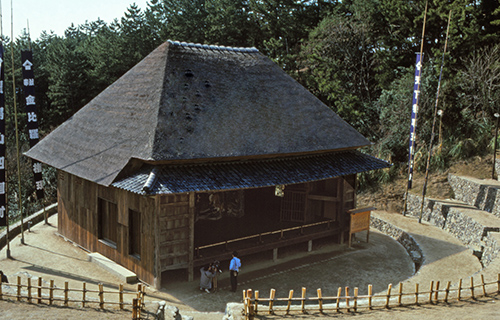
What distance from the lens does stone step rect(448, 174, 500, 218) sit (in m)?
20.1

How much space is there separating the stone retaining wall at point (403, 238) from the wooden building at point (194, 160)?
288 cm

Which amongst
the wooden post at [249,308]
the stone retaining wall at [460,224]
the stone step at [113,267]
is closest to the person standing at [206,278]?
the stone step at [113,267]

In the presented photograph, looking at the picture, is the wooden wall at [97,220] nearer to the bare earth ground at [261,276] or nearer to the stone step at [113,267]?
the stone step at [113,267]

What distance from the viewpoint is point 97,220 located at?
15898mm

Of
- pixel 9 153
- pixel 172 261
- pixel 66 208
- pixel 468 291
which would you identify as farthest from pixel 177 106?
pixel 9 153

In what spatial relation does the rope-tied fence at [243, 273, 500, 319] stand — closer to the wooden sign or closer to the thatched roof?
the thatched roof

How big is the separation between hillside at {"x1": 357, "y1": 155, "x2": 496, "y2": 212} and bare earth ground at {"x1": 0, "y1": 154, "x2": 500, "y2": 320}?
15.4 ft

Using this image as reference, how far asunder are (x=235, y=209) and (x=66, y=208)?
22.9 feet

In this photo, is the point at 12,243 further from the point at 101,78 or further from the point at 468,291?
the point at 101,78

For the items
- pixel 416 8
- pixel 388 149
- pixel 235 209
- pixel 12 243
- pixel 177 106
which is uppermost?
pixel 416 8

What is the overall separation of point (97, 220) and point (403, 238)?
12812 mm

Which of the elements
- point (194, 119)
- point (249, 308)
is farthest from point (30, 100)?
point (249, 308)

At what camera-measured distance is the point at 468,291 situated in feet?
39.3

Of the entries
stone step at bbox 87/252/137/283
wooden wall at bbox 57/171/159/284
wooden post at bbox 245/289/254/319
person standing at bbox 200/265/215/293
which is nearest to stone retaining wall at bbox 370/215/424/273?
person standing at bbox 200/265/215/293
